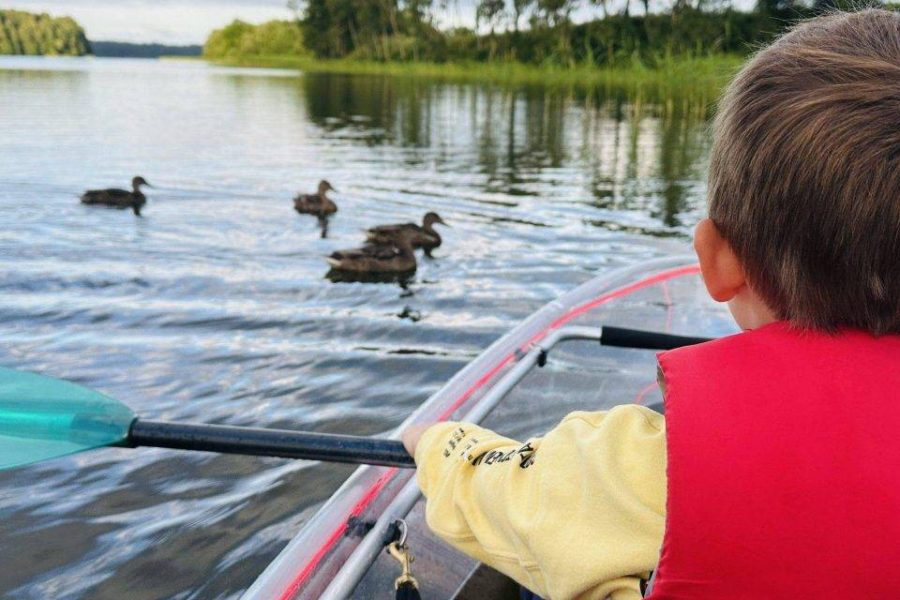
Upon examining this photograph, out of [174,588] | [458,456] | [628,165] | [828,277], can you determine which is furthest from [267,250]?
[628,165]

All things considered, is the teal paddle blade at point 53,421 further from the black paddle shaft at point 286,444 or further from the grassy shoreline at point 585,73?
the grassy shoreline at point 585,73

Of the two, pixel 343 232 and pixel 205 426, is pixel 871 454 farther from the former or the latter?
pixel 343 232

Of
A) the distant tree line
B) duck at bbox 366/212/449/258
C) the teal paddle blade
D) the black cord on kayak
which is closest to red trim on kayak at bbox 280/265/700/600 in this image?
the black cord on kayak

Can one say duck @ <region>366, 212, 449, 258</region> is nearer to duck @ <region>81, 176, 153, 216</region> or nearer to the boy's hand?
duck @ <region>81, 176, 153, 216</region>

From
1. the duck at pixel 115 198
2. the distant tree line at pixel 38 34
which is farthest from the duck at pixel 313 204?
the distant tree line at pixel 38 34

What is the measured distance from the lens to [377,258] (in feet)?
22.9

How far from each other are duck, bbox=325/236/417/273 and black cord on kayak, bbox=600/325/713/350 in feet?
12.5

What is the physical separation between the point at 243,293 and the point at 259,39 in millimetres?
103989

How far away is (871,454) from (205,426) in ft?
4.90

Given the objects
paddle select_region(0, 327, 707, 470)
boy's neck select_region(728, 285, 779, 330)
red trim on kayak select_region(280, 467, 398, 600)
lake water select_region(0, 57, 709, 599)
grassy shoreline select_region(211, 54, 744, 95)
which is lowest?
lake water select_region(0, 57, 709, 599)

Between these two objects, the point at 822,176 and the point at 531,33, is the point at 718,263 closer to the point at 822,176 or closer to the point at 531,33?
the point at 822,176

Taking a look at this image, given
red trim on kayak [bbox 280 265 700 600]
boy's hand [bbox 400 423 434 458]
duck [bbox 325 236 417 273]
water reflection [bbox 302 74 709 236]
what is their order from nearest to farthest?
boy's hand [bbox 400 423 434 458]
red trim on kayak [bbox 280 265 700 600]
duck [bbox 325 236 417 273]
water reflection [bbox 302 74 709 236]

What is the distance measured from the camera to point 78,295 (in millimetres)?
5941

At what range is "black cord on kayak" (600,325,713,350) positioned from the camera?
322 cm
